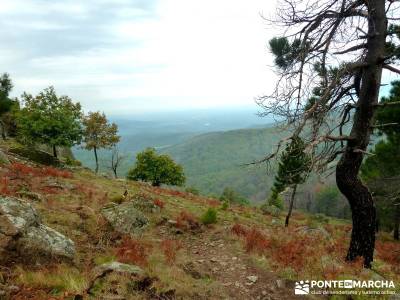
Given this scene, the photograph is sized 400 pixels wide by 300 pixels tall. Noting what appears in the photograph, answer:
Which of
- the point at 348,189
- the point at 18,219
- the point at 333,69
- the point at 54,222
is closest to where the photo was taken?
the point at 18,219

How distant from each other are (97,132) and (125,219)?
39532mm

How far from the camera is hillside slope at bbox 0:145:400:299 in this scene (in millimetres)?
7346

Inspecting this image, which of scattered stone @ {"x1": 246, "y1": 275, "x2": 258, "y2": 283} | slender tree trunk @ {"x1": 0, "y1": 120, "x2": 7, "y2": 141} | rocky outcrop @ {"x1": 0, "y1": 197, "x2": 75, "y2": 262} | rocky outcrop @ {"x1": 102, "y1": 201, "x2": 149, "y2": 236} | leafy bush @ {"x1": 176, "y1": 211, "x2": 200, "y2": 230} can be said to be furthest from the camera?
slender tree trunk @ {"x1": 0, "y1": 120, "x2": 7, "y2": 141}

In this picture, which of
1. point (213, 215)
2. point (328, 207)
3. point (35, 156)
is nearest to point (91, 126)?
point (35, 156)

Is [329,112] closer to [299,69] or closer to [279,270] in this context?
[299,69]

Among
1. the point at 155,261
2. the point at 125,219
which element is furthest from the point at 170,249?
the point at 125,219

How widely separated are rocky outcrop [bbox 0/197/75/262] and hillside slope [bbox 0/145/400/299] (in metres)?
0.09

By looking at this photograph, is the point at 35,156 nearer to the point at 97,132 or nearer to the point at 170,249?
the point at 97,132

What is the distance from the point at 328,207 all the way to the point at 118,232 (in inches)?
5106

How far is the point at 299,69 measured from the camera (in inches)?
340

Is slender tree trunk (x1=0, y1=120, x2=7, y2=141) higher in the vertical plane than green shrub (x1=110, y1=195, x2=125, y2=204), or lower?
higher

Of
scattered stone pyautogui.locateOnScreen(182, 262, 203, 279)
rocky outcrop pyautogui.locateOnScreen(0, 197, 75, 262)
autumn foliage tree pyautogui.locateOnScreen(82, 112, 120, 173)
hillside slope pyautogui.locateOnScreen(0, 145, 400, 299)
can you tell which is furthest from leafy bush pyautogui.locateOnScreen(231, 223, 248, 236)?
autumn foliage tree pyautogui.locateOnScreen(82, 112, 120, 173)

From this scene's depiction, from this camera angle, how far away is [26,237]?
8133mm

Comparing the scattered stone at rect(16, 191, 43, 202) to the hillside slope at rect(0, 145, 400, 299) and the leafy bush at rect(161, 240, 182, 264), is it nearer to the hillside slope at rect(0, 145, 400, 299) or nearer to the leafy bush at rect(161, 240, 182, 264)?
the hillside slope at rect(0, 145, 400, 299)
